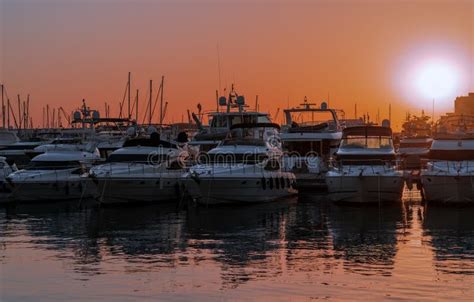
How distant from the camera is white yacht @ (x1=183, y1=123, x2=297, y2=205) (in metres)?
33.5

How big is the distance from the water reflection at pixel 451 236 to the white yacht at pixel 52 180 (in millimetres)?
15563

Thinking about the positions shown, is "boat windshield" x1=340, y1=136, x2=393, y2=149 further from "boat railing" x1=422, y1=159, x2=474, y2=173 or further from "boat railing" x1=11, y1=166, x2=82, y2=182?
"boat railing" x1=11, y1=166, x2=82, y2=182

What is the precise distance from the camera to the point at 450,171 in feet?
107

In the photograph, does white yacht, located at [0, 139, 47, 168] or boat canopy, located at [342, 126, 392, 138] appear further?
white yacht, located at [0, 139, 47, 168]

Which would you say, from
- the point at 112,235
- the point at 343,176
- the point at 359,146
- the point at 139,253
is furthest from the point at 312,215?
the point at 139,253

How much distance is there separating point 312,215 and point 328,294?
15468mm

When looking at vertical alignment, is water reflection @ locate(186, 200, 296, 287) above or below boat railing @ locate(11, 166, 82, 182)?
below

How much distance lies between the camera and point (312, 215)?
31562mm

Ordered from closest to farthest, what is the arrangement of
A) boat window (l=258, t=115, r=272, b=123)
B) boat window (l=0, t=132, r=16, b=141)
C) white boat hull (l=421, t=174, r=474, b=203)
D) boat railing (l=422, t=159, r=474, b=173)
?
1. white boat hull (l=421, t=174, r=474, b=203)
2. boat railing (l=422, t=159, r=474, b=173)
3. boat window (l=258, t=115, r=272, b=123)
4. boat window (l=0, t=132, r=16, b=141)

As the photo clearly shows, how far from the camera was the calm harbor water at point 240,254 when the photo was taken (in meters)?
16.6

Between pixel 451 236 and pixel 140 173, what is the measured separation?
1549 cm

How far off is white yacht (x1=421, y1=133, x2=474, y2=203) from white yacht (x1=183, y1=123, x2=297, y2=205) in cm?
675

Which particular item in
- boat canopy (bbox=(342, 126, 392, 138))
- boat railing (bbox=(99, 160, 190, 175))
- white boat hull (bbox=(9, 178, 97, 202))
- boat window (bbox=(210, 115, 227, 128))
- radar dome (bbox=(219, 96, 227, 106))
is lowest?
white boat hull (bbox=(9, 178, 97, 202))

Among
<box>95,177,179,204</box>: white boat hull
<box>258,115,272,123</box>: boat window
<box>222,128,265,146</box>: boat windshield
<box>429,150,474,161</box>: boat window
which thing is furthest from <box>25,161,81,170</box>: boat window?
<box>429,150,474,161</box>: boat window
